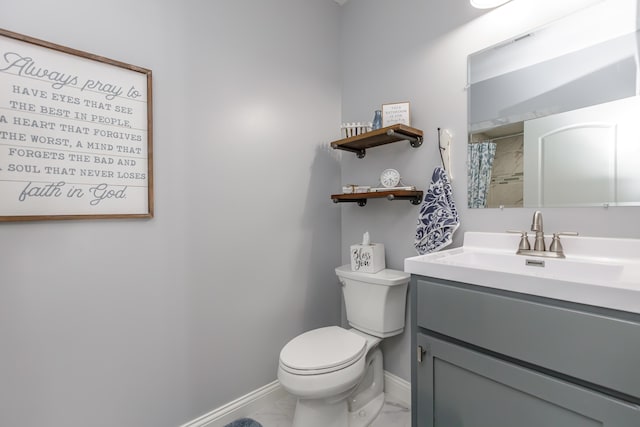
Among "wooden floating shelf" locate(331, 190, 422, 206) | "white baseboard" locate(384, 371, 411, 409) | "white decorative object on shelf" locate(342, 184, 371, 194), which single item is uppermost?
"white decorative object on shelf" locate(342, 184, 371, 194)

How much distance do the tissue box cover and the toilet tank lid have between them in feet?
0.10

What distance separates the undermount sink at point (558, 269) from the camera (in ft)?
2.50

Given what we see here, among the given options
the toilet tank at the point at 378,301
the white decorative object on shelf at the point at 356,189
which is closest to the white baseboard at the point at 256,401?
the toilet tank at the point at 378,301

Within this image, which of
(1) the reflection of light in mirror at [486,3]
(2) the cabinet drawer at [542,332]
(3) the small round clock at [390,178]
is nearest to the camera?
(2) the cabinet drawer at [542,332]

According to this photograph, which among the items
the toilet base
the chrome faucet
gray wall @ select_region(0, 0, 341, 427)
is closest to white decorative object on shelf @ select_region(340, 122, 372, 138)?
gray wall @ select_region(0, 0, 341, 427)

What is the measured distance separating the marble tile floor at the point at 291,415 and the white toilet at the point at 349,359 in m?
0.05

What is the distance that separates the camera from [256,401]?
1673mm

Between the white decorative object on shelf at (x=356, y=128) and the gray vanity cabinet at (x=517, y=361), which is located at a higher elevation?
the white decorative object on shelf at (x=356, y=128)

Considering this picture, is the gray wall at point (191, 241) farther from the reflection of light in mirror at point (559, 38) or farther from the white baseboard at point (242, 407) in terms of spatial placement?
the reflection of light in mirror at point (559, 38)

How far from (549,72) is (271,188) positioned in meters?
1.42

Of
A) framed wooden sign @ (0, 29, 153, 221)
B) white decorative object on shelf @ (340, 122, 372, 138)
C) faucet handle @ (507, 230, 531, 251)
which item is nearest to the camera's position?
framed wooden sign @ (0, 29, 153, 221)

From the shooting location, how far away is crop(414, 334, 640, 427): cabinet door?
78 centimetres

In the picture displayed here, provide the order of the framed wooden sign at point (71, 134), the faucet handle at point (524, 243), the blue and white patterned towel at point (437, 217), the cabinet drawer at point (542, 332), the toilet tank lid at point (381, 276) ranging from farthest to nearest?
1. the toilet tank lid at point (381, 276)
2. the blue and white patterned towel at point (437, 217)
3. the faucet handle at point (524, 243)
4. the framed wooden sign at point (71, 134)
5. the cabinet drawer at point (542, 332)

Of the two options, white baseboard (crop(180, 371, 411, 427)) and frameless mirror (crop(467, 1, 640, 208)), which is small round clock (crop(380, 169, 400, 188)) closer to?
frameless mirror (crop(467, 1, 640, 208))
